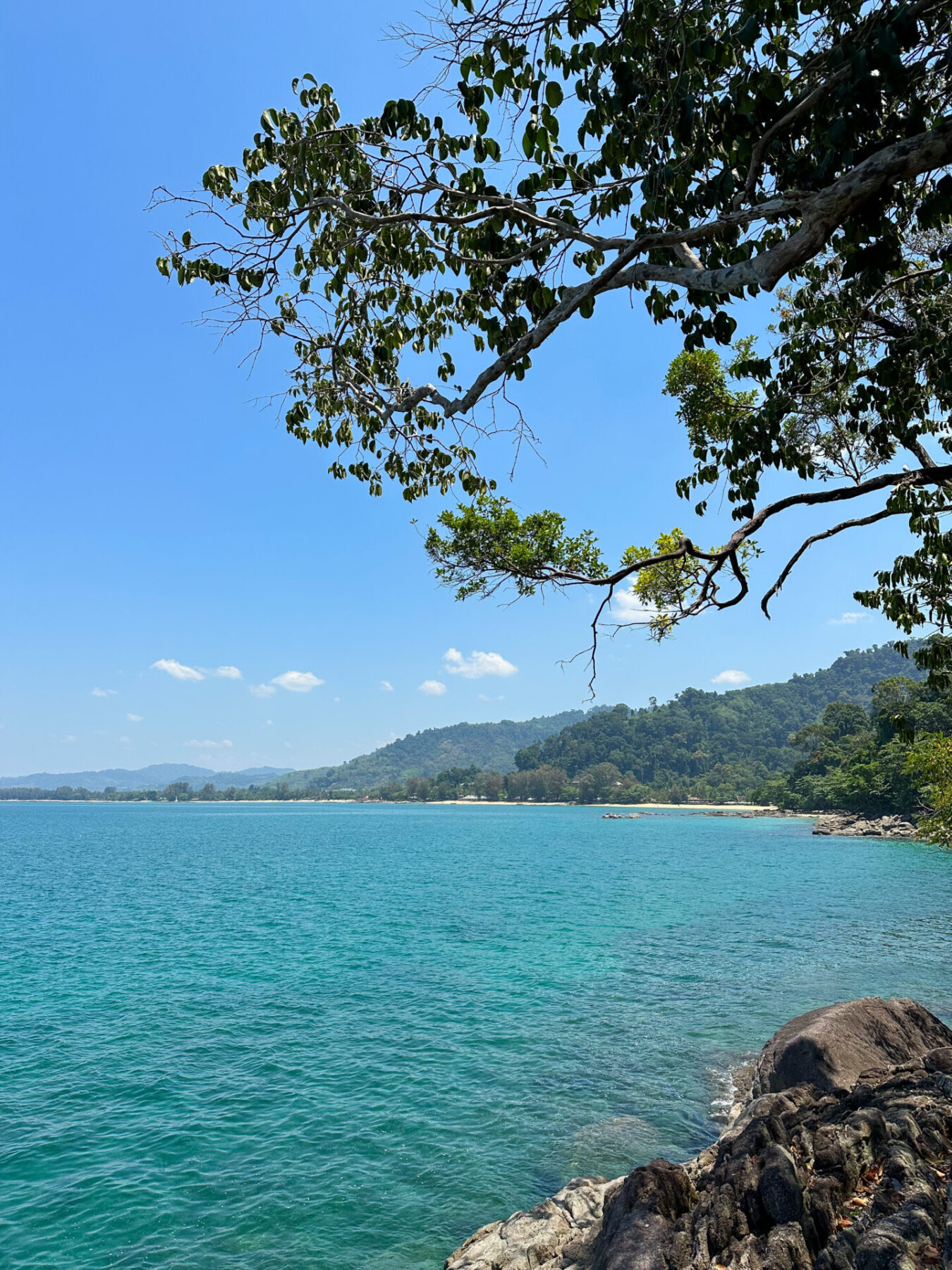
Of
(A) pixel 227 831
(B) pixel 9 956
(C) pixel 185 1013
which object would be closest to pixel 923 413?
(C) pixel 185 1013

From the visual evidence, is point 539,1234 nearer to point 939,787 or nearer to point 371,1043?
point 371,1043

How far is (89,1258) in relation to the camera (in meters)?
8.94

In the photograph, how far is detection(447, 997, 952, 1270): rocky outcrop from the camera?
523cm

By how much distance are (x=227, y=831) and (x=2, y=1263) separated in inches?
4679

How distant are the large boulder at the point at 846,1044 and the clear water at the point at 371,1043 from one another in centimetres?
205

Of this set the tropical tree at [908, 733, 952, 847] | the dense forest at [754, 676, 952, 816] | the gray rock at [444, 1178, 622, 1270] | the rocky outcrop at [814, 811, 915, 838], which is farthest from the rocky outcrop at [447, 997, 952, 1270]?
the rocky outcrop at [814, 811, 915, 838]

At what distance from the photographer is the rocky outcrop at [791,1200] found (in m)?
5.23

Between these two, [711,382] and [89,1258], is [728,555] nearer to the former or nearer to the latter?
[711,382]

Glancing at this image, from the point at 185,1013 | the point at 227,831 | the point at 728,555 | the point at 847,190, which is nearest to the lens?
the point at 847,190

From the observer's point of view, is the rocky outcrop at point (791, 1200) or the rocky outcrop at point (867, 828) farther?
the rocky outcrop at point (867, 828)

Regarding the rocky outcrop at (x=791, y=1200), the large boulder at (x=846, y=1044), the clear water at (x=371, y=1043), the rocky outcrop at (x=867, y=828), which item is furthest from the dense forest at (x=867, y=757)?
the rocky outcrop at (x=791, y=1200)

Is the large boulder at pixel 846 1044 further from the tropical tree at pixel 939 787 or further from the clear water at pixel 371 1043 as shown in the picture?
the tropical tree at pixel 939 787

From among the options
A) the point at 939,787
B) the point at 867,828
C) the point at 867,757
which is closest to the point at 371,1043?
the point at 939,787

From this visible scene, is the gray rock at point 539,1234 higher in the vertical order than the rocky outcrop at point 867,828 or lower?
higher
